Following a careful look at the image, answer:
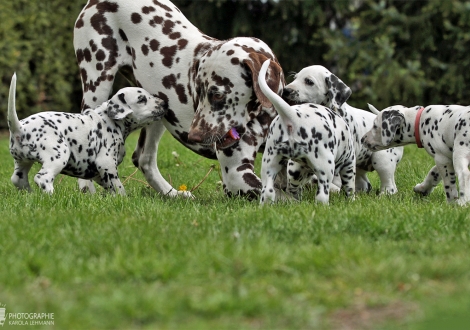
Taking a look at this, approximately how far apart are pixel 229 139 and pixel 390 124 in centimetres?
148

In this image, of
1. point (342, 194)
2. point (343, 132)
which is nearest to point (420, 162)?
point (342, 194)

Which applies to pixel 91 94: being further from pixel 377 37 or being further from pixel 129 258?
pixel 377 37

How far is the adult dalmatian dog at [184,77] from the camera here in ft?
21.7

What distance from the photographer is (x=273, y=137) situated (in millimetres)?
5898

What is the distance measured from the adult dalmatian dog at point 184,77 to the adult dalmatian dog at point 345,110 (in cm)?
24

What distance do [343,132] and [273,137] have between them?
681 millimetres

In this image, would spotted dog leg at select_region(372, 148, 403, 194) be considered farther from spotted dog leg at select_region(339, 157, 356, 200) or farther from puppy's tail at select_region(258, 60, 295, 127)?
puppy's tail at select_region(258, 60, 295, 127)

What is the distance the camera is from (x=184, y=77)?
24.4 feet

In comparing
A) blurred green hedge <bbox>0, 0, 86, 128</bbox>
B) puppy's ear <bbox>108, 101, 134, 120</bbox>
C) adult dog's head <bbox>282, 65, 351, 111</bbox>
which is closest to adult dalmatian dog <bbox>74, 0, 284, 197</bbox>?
adult dog's head <bbox>282, 65, 351, 111</bbox>

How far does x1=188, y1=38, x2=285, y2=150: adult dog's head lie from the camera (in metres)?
6.55

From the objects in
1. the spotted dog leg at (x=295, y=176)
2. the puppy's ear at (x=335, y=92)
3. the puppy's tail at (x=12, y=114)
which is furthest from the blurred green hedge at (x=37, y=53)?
the spotted dog leg at (x=295, y=176)

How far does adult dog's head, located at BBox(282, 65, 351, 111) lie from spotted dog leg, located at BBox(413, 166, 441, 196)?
114cm

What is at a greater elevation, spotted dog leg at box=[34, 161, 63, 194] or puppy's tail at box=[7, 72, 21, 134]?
puppy's tail at box=[7, 72, 21, 134]

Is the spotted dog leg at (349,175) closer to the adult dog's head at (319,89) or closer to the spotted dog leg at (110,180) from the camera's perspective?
the adult dog's head at (319,89)
